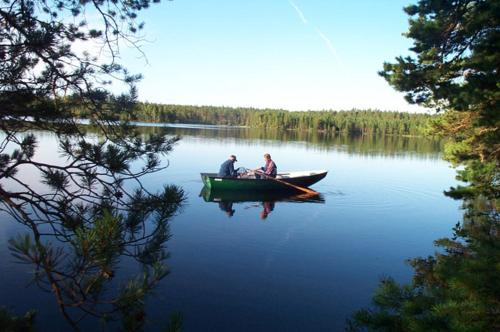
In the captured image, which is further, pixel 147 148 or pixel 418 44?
pixel 418 44

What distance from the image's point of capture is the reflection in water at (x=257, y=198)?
14938 millimetres

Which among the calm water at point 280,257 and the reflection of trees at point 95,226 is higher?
the reflection of trees at point 95,226

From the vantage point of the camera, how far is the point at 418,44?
8.65m

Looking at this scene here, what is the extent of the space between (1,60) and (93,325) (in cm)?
448

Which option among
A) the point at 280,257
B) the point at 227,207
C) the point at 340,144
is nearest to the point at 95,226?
the point at 280,257

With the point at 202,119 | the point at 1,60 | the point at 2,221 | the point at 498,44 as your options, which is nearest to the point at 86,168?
the point at 1,60

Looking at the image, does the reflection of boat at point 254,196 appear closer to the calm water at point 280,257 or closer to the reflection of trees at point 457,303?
the calm water at point 280,257

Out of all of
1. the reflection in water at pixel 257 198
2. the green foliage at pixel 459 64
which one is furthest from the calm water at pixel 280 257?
the green foliage at pixel 459 64

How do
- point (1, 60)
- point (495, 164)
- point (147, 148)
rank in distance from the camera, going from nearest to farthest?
point (1, 60) < point (147, 148) < point (495, 164)

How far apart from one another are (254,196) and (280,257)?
24.0 feet

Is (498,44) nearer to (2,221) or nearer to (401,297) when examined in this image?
(401,297)

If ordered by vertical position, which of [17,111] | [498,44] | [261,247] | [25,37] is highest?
[498,44]

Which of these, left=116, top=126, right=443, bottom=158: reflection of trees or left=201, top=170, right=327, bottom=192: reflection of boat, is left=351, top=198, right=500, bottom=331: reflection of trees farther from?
left=116, top=126, right=443, bottom=158: reflection of trees

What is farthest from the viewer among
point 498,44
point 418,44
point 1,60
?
point 418,44
